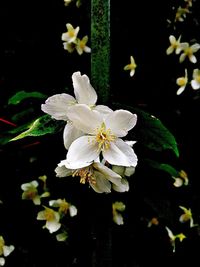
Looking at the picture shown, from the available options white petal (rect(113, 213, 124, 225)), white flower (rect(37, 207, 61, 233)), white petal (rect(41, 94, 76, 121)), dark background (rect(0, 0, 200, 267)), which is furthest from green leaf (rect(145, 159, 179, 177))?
white petal (rect(41, 94, 76, 121))

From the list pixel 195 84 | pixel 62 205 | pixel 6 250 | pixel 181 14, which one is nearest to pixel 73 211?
pixel 62 205

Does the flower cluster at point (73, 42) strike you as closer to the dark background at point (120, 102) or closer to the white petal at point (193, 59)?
the dark background at point (120, 102)

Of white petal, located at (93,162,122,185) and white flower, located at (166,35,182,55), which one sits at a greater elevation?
white flower, located at (166,35,182,55)

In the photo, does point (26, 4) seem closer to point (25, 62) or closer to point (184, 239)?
point (25, 62)

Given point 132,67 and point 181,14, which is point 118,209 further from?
point 181,14

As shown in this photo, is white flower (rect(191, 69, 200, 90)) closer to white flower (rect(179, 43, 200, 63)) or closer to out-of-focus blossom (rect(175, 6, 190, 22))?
white flower (rect(179, 43, 200, 63))

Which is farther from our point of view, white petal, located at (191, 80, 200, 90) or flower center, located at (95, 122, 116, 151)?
white petal, located at (191, 80, 200, 90)

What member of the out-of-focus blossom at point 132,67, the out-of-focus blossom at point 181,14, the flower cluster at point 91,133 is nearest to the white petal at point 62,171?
the flower cluster at point 91,133
